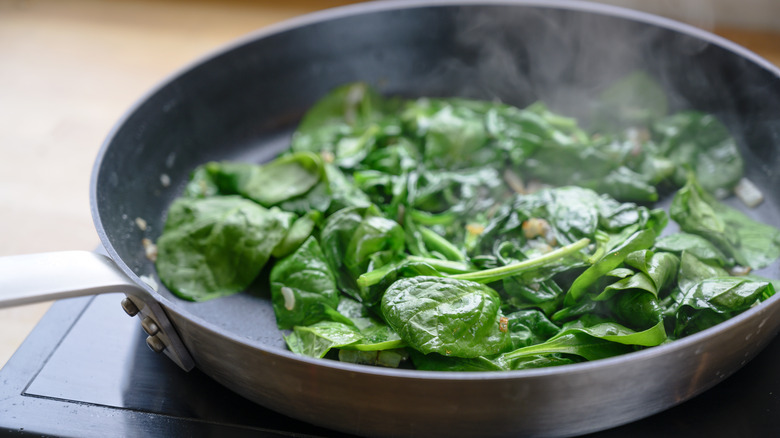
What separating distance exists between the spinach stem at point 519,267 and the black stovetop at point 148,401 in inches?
10.8

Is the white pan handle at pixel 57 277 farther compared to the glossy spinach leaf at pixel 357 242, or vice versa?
the glossy spinach leaf at pixel 357 242

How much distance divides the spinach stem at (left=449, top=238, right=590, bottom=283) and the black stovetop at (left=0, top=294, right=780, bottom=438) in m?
0.27

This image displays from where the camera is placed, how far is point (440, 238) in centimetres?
115

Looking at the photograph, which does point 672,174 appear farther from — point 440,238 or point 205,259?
point 205,259

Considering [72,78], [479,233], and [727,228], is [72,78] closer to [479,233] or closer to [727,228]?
[479,233]

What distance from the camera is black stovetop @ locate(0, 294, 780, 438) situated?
83cm

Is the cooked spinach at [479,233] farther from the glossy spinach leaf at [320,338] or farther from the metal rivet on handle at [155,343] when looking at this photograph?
the metal rivet on handle at [155,343]

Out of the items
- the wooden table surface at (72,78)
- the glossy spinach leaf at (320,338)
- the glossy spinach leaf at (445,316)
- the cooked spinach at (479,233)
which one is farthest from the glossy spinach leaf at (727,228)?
the wooden table surface at (72,78)

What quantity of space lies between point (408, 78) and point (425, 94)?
58 mm

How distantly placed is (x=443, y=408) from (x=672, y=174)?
2.63 ft

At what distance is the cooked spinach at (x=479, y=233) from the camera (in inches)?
35.1

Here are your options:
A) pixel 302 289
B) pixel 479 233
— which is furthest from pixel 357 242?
pixel 479 233

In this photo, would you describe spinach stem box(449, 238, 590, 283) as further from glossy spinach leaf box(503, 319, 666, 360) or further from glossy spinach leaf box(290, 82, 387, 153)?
glossy spinach leaf box(290, 82, 387, 153)

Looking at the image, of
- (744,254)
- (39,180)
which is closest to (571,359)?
(744,254)
